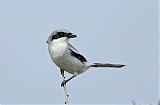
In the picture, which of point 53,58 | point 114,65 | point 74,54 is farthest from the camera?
point 114,65

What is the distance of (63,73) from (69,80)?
0.34 ft

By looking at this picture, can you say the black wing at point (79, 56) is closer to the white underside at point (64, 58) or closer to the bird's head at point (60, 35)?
the white underside at point (64, 58)

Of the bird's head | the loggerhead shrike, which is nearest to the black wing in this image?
the loggerhead shrike

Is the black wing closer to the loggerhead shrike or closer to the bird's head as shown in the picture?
the loggerhead shrike

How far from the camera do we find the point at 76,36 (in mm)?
3256

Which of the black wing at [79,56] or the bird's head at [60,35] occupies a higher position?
the bird's head at [60,35]

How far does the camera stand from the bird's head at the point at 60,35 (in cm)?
327

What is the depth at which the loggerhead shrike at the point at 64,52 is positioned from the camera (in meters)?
3.22

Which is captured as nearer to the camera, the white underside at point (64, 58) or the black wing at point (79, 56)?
the white underside at point (64, 58)

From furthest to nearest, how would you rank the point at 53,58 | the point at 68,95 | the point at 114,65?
the point at 114,65 → the point at 53,58 → the point at 68,95

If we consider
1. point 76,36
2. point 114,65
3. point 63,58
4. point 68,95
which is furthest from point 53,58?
point 114,65

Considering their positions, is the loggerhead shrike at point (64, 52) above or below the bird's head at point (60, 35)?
below

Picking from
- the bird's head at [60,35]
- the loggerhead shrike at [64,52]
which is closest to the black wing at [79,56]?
the loggerhead shrike at [64,52]

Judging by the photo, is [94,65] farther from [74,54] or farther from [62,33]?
[62,33]
